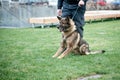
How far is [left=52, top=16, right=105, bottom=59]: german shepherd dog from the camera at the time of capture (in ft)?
25.8

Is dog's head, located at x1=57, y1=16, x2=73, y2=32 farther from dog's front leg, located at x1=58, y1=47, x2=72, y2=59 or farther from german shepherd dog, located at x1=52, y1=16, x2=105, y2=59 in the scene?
dog's front leg, located at x1=58, y1=47, x2=72, y2=59

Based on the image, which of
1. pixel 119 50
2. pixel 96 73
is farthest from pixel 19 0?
pixel 96 73

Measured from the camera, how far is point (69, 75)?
6.21 m

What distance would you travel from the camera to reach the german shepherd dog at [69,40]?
785 centimetres

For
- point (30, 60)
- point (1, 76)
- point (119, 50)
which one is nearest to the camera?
point (1, 76)

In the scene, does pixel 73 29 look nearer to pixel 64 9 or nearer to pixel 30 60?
pixel 64 9

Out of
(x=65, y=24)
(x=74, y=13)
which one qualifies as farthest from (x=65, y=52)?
(x=74, y=13)

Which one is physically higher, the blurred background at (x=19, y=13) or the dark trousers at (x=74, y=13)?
the dark trousers at (x=74, y=13)

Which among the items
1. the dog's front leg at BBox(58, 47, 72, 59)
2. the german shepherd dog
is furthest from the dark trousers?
the dog's front leg at BBox(58, 47, 72, 59)

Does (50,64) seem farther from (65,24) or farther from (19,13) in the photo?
(19,13)

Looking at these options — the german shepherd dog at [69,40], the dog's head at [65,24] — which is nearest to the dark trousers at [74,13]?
the german shepherd dog at [69,40]

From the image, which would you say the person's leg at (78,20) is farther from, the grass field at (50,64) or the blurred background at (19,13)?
the blurred background at (19,13)

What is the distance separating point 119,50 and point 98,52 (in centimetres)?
85

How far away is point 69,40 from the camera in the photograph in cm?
804
